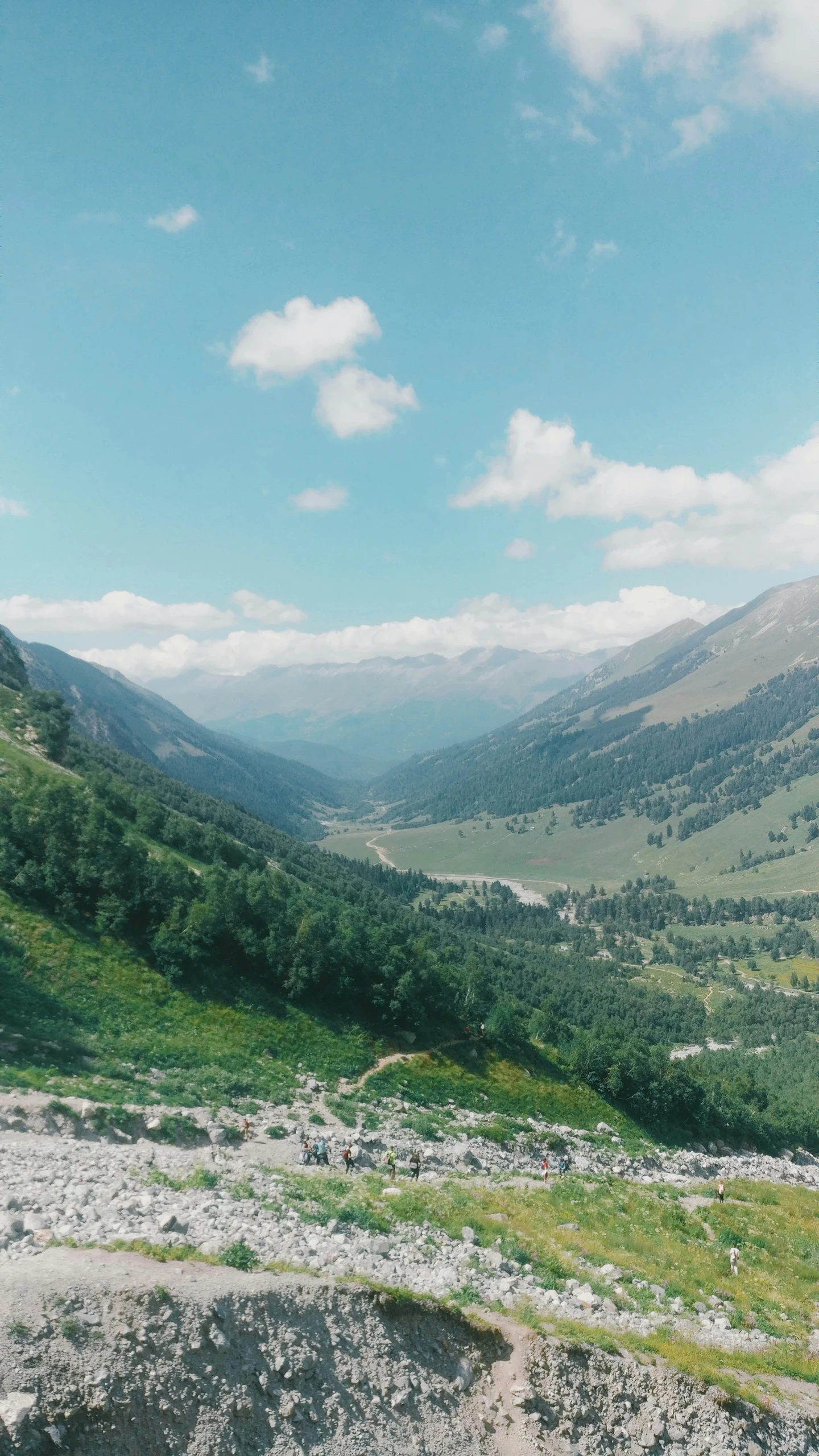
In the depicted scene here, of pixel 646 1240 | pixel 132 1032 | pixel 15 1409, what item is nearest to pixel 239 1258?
pixel 15 1409

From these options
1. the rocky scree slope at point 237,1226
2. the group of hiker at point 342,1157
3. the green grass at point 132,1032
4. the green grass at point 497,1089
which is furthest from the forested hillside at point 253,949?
the group of hiker at point 342,1157

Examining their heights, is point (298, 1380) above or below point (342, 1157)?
above

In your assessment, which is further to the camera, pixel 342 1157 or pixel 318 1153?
pixel 342 1157

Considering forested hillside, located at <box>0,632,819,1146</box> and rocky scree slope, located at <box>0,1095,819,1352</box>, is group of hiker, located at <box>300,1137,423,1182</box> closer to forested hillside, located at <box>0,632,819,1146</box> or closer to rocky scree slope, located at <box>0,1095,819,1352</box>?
rocky scree slope, located at <box>0,1095,819,1352</box>

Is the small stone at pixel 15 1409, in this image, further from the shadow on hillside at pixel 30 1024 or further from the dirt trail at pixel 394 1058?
the dirt trail at pixel 394 1058

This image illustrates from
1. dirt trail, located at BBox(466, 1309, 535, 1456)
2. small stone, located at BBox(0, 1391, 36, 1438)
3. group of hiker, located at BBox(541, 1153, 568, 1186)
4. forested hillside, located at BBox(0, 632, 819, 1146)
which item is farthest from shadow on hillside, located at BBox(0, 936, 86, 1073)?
group of hiker, located at BBox(541, 1153, 568, 1186)

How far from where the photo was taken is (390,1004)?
6231 centimetres

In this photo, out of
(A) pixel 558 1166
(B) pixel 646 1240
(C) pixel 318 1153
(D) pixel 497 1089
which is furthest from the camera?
(D) pixel 497 1089

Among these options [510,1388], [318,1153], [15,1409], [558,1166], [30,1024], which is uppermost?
[15,1409]

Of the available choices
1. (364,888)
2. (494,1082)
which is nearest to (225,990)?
(494,1082)

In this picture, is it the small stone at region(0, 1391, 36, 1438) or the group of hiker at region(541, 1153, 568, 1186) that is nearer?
the small stone at region(0, 1391, 36, 1438)

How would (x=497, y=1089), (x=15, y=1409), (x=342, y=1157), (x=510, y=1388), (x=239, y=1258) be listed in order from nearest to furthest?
1. (x=15, y=1409)
2. (x=239, y=1258)
3. (x=510, y=1388)
4. (x=342, y=1157)
5. (x=497, y=1089)

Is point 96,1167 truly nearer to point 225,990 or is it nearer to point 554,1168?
point 225,990

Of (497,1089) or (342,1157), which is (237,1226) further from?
(497,1089)
